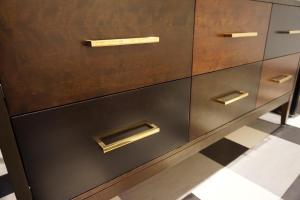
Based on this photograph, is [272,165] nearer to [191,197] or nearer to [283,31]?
[191,197]

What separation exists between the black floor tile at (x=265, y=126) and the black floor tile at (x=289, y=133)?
3cm

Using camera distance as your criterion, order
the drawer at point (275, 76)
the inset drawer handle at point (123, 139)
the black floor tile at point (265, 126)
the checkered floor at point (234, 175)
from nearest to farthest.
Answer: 1. the inset drawer handle at point (123, 139)
2. the checkered floor at point (234, 175)
3. the drawer at point (275, 76)
4. the black floor tile at point (265, 126)

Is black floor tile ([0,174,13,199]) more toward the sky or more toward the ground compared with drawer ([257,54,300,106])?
more toward the ground

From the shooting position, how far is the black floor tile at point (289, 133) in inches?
45.8

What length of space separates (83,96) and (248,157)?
0.89 metres

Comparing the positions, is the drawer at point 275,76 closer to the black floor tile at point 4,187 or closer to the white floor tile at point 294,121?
the white floor tile at point 294,121

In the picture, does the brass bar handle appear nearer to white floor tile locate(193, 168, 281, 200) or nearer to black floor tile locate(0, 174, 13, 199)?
white floor tile locate(193, 168, 281, 200)

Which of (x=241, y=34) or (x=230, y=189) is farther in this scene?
(x=230, y=189)

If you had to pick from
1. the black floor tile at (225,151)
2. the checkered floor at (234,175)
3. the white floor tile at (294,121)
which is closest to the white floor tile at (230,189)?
the checkered floor at (234,175)

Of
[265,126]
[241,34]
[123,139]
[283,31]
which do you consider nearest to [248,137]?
[265,126]

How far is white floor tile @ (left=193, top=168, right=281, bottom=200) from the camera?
78cm

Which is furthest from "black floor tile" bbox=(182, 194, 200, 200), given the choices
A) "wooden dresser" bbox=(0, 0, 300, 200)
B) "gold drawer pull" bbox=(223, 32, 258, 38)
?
"gold drawer pull" bbox=(223, 32, 258, 38)

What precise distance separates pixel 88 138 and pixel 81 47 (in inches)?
7.2

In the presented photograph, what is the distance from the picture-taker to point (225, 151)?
1068mm
